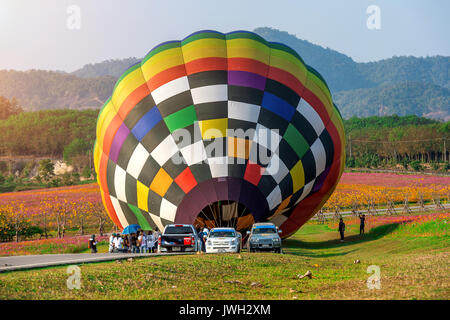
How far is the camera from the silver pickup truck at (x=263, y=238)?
19141 millimetres

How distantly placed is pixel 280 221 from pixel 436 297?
14.6 meters

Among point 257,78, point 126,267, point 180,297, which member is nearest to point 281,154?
point 257,78

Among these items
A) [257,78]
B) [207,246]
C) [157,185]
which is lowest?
[207,246]

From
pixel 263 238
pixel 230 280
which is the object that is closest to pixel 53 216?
pixel 263 238

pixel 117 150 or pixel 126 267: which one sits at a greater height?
pixel 117 150

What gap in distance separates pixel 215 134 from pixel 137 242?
5383 millimetres

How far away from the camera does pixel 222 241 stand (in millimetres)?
18375

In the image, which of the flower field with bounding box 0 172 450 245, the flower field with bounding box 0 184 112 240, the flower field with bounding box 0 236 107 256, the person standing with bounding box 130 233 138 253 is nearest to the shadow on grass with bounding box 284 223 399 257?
the person standing with bounding box 130 233 138 253

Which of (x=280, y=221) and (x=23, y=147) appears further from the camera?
(x=23, y=147)

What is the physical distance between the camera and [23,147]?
13462 cm

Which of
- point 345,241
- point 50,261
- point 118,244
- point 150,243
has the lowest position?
point 345,241

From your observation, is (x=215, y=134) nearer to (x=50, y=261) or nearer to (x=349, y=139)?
(x=50, y=261)
